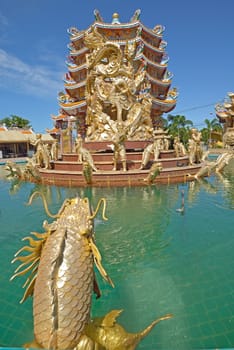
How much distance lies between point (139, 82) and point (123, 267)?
585 inches

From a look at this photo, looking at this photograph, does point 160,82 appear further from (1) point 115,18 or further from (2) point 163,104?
(1) point 115,18

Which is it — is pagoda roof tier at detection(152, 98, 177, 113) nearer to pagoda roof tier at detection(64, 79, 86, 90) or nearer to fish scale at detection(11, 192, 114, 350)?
pagoda roof tier at detection(64, 79, 86, 90)

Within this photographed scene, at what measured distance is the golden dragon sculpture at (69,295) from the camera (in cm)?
152

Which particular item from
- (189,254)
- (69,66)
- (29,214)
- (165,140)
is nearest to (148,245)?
(189,254)

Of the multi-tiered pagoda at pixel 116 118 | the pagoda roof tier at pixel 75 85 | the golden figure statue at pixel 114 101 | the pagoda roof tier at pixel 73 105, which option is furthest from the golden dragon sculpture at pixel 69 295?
the pagoda roof tier at pixel 75 85

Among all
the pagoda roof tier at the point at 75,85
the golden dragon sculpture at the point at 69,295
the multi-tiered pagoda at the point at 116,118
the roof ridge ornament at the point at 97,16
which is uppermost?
the roof ridge ornament at the point at 97,16

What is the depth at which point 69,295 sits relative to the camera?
1622 millimetres

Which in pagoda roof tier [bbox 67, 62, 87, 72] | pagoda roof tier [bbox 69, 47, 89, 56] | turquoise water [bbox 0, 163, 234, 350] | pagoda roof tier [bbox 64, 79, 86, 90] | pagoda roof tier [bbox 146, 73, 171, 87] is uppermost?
pagoda roof tier [bbox 69, 47, 89, 56]

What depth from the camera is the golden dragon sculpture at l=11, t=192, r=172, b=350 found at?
5.00 feet

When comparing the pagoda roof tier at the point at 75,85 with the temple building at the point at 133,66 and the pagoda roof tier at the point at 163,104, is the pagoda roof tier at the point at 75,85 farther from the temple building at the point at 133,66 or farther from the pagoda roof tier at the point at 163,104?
the pagoda roof tier at the point at 163,104

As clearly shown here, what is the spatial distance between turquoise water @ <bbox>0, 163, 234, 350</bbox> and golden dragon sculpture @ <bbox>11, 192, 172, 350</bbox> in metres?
0.75

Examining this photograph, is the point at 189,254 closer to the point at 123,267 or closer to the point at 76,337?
the point at 123,267

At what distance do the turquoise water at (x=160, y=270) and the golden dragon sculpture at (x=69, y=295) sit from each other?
0.75m

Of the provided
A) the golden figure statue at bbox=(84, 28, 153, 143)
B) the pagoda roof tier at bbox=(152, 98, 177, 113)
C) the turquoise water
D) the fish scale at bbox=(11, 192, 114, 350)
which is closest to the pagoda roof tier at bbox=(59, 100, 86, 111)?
the pagoda roof tier at bbox=(152, 98, 177, 113)
